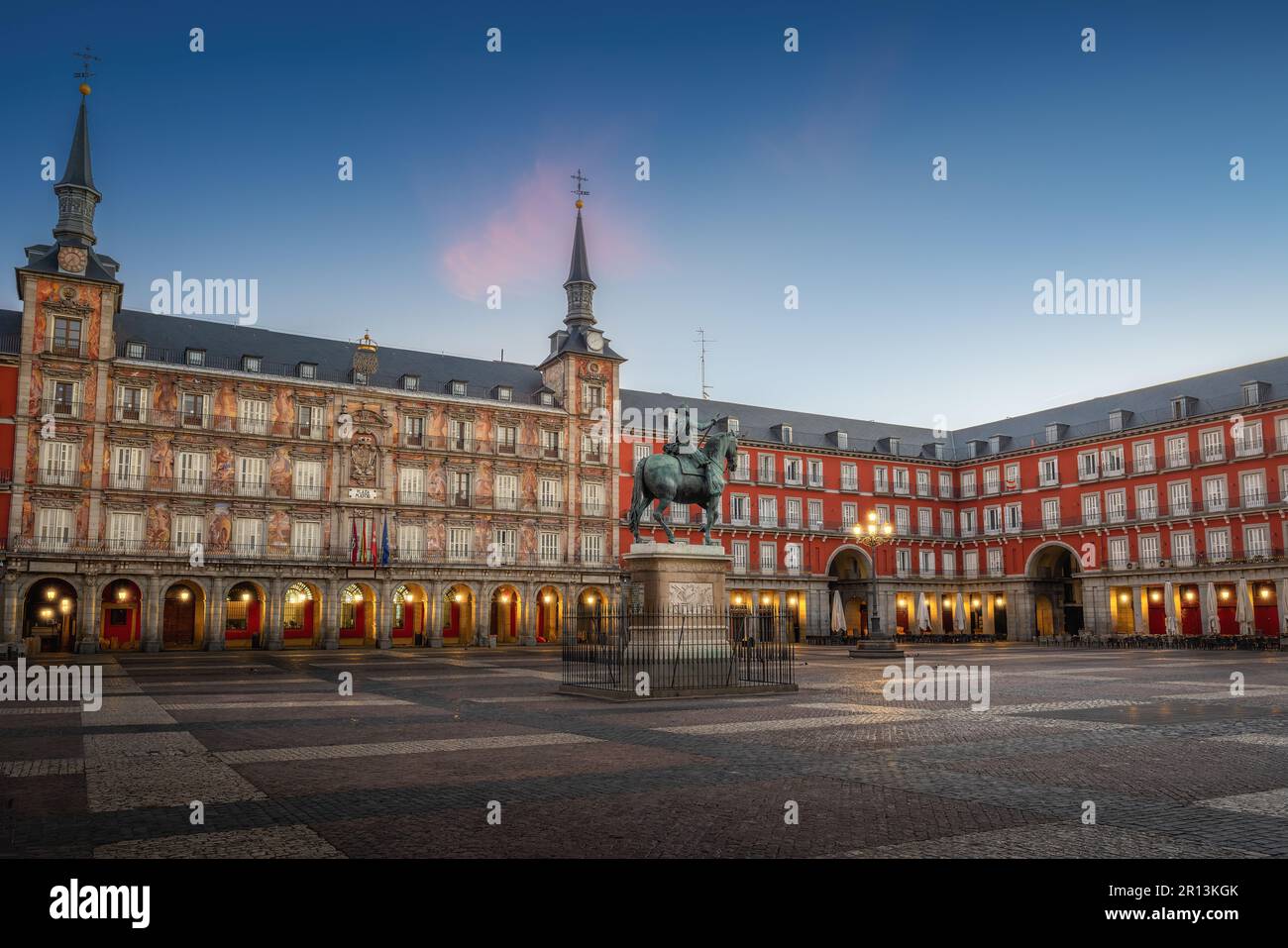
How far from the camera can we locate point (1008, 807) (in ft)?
24.0

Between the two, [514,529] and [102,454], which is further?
[514,529]

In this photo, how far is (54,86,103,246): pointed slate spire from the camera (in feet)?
151

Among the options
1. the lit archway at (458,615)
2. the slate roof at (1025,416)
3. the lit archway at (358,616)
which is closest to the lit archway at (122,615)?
the lit archway at (358,616)

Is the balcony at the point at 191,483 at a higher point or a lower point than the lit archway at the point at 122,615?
higher

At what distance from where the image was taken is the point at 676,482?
69.9ft

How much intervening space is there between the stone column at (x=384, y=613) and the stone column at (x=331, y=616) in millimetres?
2094

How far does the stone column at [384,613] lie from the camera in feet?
161

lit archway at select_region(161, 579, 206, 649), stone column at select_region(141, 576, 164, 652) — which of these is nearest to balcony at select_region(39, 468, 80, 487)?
stone column at select_region(141, 576, 164, 652)

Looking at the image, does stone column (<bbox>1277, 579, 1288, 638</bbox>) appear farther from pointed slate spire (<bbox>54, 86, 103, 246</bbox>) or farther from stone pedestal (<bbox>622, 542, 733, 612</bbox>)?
pointed slate spire (<bbox>54, 86, 103, 246</bbox>)

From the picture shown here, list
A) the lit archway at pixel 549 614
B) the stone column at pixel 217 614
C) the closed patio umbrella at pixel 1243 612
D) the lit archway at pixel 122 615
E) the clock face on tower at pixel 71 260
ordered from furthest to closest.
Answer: the lit archway at pixel 549 614 < the lit archway at pixel 122 615 < the stone column at pixel 217 614 < the clock face on tower at pixel 71 260 < the closed patio umbrella at pixel 1243 612

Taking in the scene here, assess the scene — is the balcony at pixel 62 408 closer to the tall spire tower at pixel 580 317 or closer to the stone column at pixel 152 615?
the stone column at pixel 152 615
